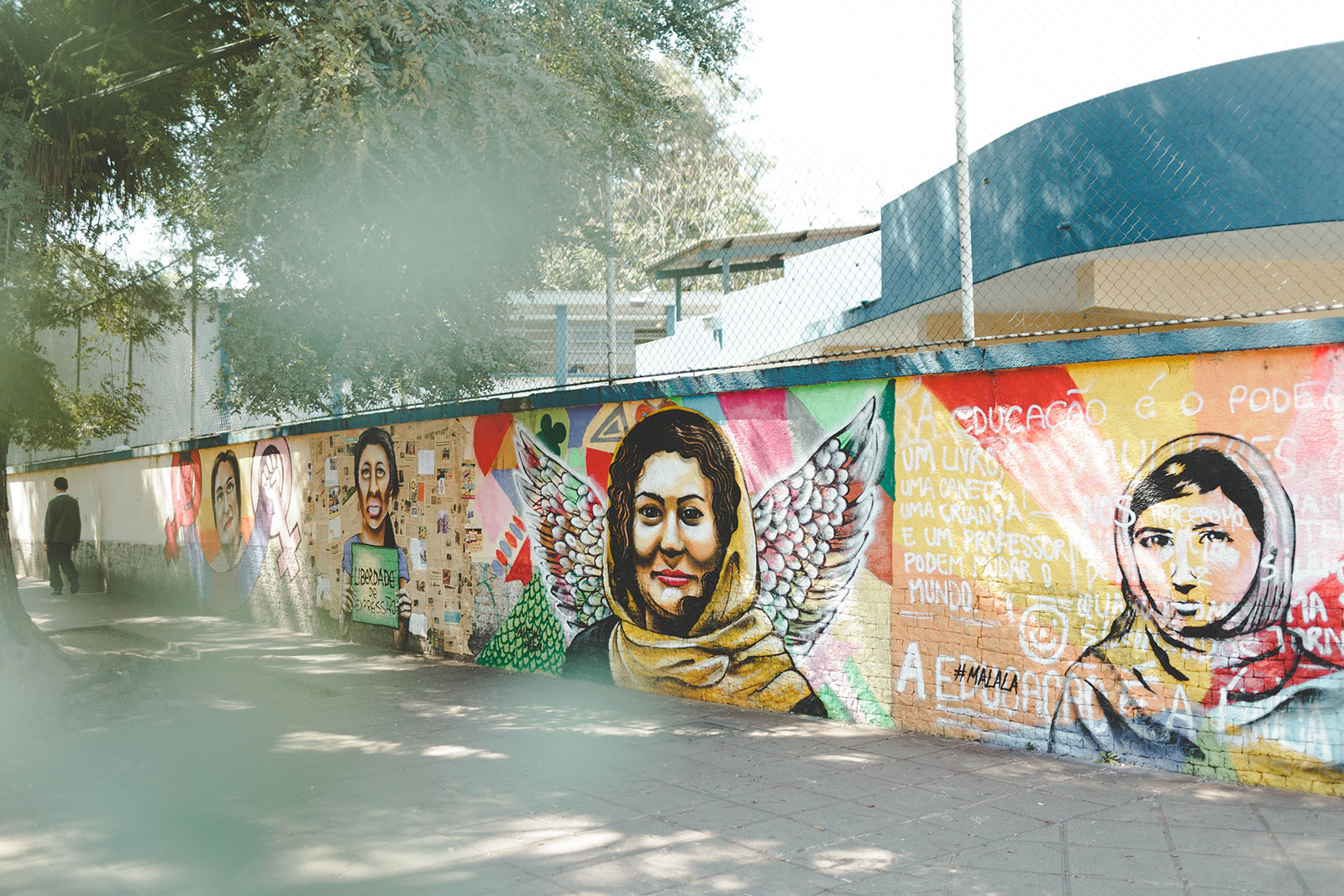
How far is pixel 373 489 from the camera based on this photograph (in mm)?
10039

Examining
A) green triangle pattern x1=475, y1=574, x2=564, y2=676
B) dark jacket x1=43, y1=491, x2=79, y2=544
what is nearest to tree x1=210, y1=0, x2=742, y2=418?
green triangle pattern x1=475, y1=574, x2=564, y2=676

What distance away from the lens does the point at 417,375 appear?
9.05 metres

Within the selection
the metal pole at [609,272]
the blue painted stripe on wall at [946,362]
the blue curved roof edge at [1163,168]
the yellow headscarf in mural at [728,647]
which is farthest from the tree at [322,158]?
the blue curved roof edge at [1163,168]

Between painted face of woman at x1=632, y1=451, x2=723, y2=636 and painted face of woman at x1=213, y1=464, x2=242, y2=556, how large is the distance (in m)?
7.19

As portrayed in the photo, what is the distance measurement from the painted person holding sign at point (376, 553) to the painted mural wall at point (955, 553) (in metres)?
0.55

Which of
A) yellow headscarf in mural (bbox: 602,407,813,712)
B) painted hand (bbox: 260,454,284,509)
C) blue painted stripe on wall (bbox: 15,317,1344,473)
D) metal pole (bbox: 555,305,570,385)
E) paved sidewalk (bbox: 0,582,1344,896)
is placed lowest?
paved sidewalk (bbox: 0,582,1344,896)

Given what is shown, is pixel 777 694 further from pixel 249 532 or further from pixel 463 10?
pixel 249 532

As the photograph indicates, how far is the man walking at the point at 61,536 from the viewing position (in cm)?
1547

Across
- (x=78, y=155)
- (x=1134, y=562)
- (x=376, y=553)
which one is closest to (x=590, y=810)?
(x=1134, y=562)

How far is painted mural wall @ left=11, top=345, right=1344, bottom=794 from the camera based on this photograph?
15.7 feet

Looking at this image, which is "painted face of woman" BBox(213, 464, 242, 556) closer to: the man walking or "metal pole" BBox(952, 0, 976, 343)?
the man walking

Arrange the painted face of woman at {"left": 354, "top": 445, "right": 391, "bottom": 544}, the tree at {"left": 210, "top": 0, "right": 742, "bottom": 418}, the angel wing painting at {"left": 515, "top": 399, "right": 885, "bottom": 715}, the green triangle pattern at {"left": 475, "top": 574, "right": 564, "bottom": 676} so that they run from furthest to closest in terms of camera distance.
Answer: the painted face of woman at {"left": 354, "top": 445, "right": 391, "bottom": 544} → the green triangle pattern at {"left": 475, "top": 574, "right": 564, "bottom": 676} → the tree at {"left": 210, "top": 0, "right": 742, "bottom": 418} → the angel wing painting at {"left": 515, "top": 399, "right": 885, "bottom": 715}

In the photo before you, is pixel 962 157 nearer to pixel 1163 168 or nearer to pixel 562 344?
pixel 1163 168

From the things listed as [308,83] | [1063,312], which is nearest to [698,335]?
[1063,312]
